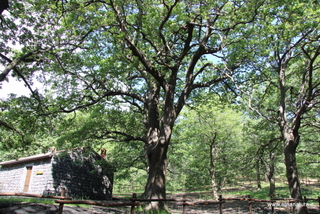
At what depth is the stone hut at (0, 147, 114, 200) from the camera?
14273mm

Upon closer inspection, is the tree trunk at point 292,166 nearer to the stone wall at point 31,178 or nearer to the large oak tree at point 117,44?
the large oak tree at point 117,44

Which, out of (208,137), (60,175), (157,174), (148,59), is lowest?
(60,175)

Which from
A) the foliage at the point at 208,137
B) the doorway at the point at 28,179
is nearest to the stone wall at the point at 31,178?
the doorway at the point at 28,179

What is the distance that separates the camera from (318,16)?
8383mm

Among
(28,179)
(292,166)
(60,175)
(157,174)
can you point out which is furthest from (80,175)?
(292,166)

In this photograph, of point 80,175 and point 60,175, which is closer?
point 60,175

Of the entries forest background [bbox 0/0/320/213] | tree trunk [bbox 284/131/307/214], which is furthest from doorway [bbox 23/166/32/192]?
tree trunk [bbox 284/131/307/214]

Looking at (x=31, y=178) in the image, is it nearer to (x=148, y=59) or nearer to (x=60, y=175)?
(x=60, y=175)

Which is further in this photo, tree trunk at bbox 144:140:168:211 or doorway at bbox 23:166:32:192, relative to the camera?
doorway at bbox 23:166:32:192

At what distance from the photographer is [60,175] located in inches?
577

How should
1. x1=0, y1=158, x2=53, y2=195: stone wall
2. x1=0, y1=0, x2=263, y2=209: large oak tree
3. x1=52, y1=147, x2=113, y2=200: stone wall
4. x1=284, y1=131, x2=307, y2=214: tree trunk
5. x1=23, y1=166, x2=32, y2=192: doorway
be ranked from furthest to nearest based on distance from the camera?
x1=23, y1=166, x2=32, y2=192: doorway < x1=52, y1=147, x2=113, y2=200: stone wall < x1=0, y1=158, x2=53, y2=195: stone wall < x1=284, y1=131, x2=307, y2=214: tree trunk < x1=0, y1=0, x2=263, y2=209: large oak tree

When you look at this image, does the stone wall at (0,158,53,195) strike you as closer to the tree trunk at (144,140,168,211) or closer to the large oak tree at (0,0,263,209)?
the large oak tree at (0,0,263,209)

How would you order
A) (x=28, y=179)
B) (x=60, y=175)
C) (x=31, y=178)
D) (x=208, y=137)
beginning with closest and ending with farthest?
(x=60, y=175), (x=31, y=178), (x=28, y=179), (x=208, y=137)

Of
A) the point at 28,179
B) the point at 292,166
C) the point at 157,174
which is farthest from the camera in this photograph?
the point at 28,179
